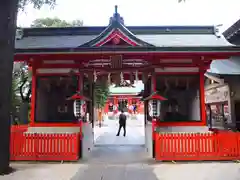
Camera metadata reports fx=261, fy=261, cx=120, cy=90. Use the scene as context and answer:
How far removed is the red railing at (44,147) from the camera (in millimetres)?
9266

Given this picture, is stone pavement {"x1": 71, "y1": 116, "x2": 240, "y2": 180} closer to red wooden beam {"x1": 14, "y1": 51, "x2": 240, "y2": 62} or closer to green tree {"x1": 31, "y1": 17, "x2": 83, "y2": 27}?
red wooden beam {"x1": 14, "y1": 51, "x2": 240, "y2": 62}

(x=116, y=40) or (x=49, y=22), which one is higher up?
(x=49, y=22)

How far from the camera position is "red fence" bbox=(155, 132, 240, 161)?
30.0 feet

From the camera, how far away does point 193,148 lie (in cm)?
916

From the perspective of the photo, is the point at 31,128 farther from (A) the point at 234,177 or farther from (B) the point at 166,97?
(A) the point at 234,177

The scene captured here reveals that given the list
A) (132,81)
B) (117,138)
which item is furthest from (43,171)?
(117,138)

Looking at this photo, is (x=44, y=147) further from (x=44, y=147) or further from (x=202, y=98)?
(x=202, y=98)

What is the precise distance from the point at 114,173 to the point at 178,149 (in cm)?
271

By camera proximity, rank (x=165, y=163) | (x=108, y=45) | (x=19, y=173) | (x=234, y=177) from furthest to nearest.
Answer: (x=108, y=45)
(x=165, y=163)
(x=19, y=173)
(x=234, y=177)

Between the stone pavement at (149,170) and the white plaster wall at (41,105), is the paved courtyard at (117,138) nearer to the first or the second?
the white plaster wall at (41,105)

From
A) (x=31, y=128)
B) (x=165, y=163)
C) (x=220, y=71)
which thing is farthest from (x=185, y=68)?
(x=31, y=128)

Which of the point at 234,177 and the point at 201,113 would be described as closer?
the point at 234,177

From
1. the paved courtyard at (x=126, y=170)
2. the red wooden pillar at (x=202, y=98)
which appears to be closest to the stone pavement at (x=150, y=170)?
the paved courtyard at (x=126, y=170)

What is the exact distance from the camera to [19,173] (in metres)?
7.65
